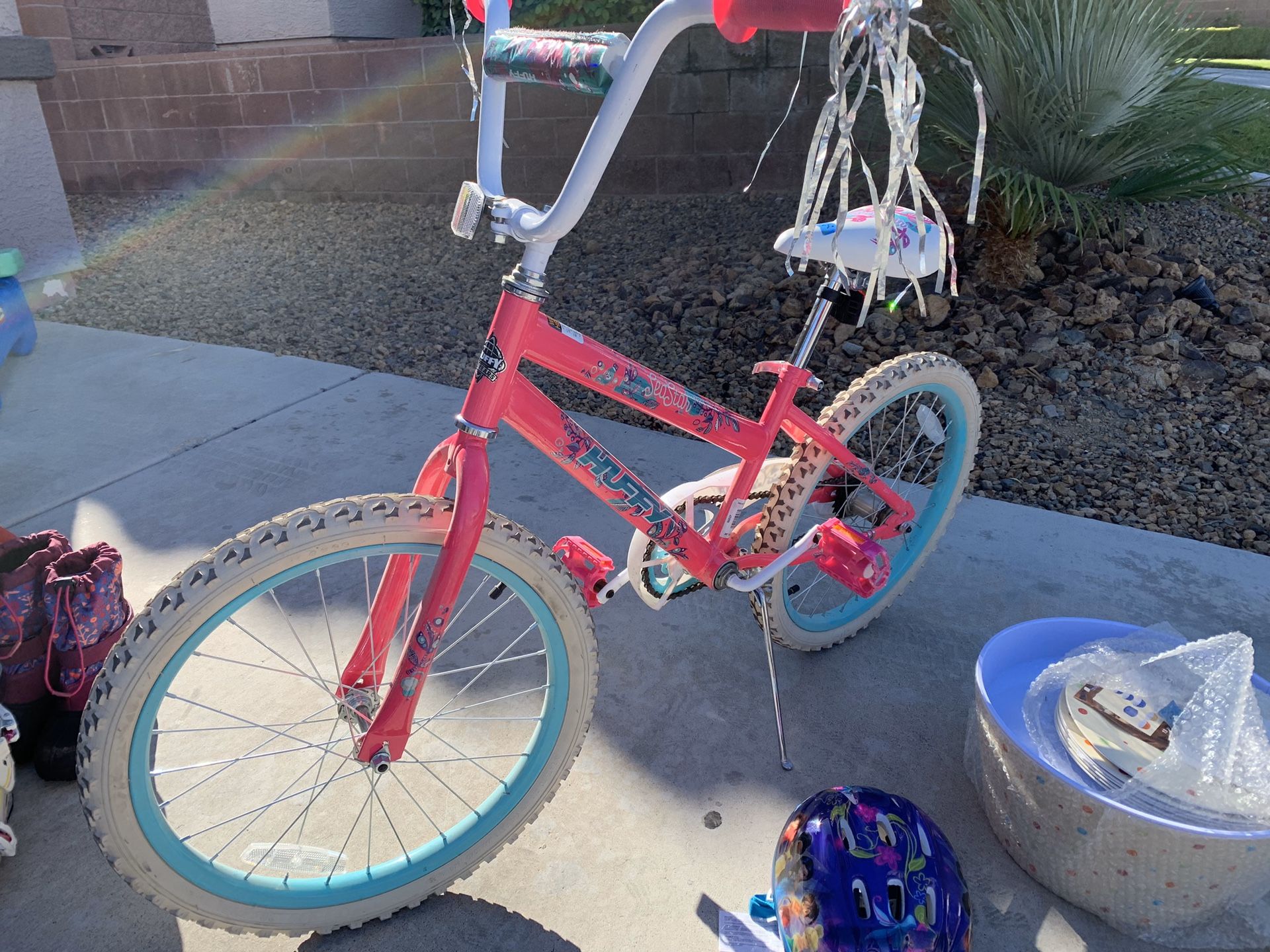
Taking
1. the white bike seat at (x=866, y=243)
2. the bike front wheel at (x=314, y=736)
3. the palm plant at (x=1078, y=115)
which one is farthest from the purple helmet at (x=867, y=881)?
the palm plant at (x=1078, y=115)

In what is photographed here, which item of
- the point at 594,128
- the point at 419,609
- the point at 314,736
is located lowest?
the point at 314,736

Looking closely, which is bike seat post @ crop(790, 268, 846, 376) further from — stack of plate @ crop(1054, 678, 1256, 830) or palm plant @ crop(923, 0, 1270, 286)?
palm plant @ crop(923, 0, 1270, 286)

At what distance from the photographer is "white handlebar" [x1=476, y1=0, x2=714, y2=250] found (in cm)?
126

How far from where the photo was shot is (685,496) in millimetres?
2031

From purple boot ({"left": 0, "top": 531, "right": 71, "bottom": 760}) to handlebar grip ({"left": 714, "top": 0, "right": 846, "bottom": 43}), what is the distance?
1.74 meters

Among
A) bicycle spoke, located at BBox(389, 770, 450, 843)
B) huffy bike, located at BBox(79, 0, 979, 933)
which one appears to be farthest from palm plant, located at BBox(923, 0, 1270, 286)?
bicycle spoke, located at BBox(389, 770, 450, 843)

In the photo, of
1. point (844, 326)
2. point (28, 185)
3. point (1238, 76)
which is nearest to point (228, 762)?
point (844, 326)

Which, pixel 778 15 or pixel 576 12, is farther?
pixel 576 12

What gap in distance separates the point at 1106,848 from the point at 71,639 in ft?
6.80

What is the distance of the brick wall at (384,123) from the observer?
16.8ft

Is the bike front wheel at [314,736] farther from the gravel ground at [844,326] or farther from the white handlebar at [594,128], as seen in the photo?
the gravel ground at [844,326]

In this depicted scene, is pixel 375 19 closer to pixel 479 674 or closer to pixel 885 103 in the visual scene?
pixel 479 674

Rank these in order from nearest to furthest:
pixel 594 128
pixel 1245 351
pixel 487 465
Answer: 1. pixel 594 128
2. pixel 487 465
3. pixel 1245 351

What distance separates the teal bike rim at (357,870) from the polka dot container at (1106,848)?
0.86 m
